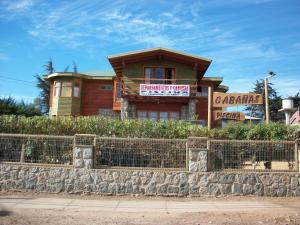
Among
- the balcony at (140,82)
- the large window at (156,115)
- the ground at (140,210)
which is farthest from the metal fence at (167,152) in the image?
the large window at (156,115)

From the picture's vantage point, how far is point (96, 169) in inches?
454

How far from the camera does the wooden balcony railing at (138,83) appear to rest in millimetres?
29656

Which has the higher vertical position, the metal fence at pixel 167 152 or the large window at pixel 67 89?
the large window at pixel 67 89

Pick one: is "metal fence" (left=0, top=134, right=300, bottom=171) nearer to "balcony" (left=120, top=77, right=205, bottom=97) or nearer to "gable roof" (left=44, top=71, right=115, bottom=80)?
"balcony" (left=120, top=77, right=205, bottom=97)

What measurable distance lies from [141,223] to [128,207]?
5.99 ft

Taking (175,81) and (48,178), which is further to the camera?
(175,81)

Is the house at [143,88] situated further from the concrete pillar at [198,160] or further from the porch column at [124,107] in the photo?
the concrete pillar at [198,160]

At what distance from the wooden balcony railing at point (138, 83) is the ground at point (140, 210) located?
18.8 meters

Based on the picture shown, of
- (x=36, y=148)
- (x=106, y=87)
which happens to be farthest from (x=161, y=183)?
(x=106, y=87)

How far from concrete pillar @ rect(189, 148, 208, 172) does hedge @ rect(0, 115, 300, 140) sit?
1.22m

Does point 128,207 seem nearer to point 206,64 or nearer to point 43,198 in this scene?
point 43,198

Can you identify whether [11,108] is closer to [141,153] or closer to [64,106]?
[64,106]

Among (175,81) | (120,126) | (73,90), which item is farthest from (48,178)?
(73,90)

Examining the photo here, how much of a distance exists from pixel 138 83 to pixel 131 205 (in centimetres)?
2082
